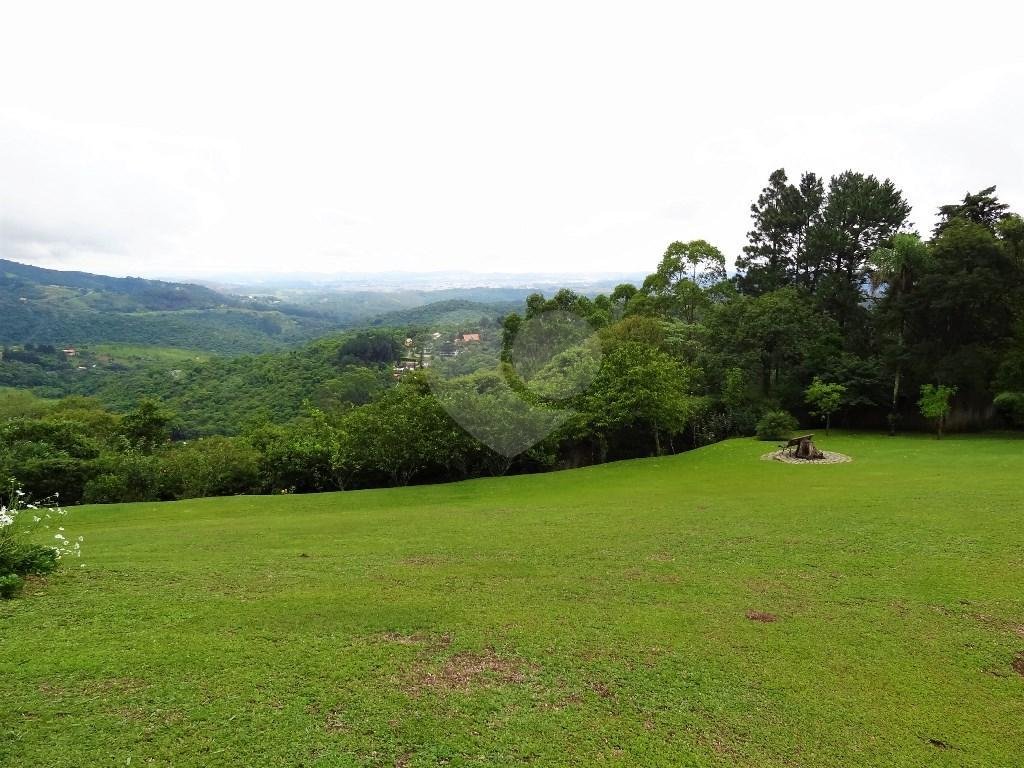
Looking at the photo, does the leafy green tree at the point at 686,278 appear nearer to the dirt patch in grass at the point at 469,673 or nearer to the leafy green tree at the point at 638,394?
the leafy green tree at the point at 638,394

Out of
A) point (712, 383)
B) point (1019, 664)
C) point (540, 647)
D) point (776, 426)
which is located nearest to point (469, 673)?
point (540, 647)

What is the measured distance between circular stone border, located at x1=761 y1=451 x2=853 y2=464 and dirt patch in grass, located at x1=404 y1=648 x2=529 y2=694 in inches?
631

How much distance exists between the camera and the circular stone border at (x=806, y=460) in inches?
722

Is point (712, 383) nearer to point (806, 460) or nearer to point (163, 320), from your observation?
point (806, 460)

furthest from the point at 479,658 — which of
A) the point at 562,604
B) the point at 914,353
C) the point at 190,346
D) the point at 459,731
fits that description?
the point at 190,346

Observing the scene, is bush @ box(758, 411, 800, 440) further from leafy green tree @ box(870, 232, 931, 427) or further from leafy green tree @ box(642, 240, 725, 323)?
leafy green tree @ box(642, 240, 725, 323)

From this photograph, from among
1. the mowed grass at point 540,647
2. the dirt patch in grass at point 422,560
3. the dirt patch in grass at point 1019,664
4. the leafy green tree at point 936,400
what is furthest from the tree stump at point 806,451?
the dirt patch in grass at point 422,560

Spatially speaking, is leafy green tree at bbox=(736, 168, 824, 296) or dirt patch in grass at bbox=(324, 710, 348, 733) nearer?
dirt patch in grass at bbox=(324, 710, 348, 733)

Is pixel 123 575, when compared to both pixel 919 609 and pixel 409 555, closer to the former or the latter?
pixel 409 555

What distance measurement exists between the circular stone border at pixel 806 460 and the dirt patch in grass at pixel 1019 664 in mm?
13493

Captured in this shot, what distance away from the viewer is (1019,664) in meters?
5.47

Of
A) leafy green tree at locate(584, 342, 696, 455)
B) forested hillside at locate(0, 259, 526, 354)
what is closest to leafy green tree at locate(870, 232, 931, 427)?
leafy green tree at locate(584, 342, 696, 455)

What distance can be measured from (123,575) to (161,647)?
10.1ft

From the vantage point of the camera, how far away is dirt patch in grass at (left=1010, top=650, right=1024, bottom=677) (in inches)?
211
